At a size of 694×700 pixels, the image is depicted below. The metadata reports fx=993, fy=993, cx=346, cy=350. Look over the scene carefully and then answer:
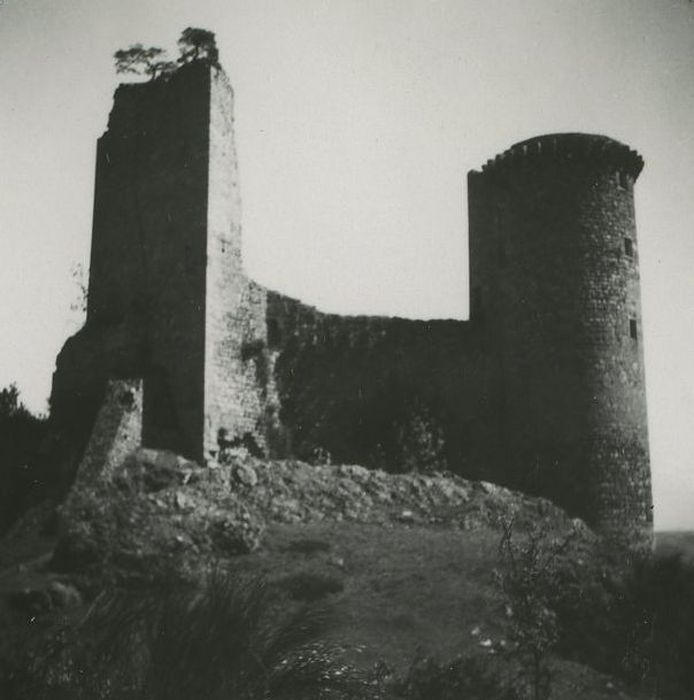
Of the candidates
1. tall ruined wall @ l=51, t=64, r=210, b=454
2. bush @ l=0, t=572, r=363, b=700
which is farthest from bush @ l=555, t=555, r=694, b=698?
bush @ l=0, t=572, r=363, b=700

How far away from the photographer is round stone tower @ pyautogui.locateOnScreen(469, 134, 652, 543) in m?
22.4

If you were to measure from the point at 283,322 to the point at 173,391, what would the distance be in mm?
3394

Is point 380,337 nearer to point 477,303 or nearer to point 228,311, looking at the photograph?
point 477,303

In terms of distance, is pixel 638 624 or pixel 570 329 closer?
pixel 638 624

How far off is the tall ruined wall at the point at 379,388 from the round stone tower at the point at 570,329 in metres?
0.72

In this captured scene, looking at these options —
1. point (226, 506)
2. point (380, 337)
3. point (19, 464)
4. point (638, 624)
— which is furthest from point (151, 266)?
point (638, 624)

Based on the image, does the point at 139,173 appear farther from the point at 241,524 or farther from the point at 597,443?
the point at 597,443

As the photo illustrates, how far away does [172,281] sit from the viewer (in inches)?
800

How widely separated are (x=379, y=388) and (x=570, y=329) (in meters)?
4.59

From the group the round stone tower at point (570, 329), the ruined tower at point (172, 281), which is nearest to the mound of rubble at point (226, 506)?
the ruined tower at point (172, 281)

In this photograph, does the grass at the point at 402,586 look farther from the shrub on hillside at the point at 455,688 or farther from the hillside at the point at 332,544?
the shrub on hillside at the point at 455,688

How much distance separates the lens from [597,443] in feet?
73.7

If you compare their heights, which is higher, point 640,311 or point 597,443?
point 640,311

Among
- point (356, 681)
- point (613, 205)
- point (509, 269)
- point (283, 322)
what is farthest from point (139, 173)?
point (356, 681)
